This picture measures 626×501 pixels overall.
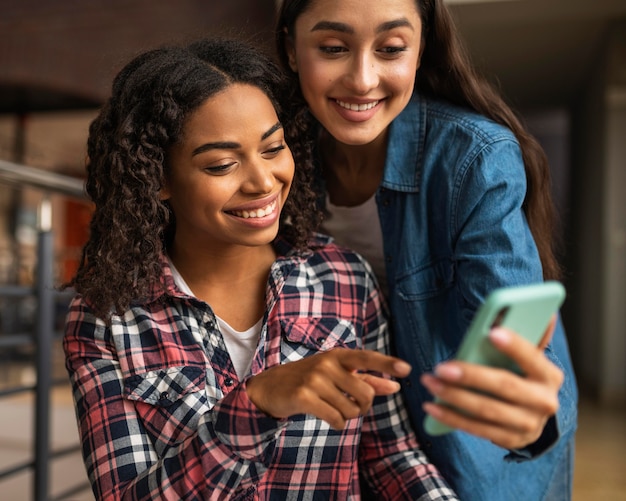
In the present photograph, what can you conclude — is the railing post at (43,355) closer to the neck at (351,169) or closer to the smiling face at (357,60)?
the neck at (351,169)

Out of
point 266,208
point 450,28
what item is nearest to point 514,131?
point 450,28

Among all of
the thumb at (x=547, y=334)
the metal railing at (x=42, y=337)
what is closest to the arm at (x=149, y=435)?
the thumb at (x=547, y=334)

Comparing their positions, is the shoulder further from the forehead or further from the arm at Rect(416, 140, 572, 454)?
the forehead

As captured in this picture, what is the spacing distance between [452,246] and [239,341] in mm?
430

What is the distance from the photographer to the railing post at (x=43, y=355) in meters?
2.20

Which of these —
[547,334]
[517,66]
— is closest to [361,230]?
[547,334]

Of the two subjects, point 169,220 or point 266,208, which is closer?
point 266,208

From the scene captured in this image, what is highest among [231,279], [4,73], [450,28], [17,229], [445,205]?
[4,73]

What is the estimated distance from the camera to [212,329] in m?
1.28

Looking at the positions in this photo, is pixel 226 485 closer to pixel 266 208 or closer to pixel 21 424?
pixel 266 208

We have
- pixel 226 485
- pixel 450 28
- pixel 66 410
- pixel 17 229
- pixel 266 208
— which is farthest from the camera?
pixel 17 229

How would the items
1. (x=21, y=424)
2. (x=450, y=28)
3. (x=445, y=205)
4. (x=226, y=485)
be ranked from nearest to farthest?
1. (x=226, y=485)
2. (x=445, y=205)
3. (x=450, y=28)
4. (x=21, y=424)

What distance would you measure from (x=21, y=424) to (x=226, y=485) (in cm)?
402

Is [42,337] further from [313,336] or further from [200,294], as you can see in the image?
[313,336]
